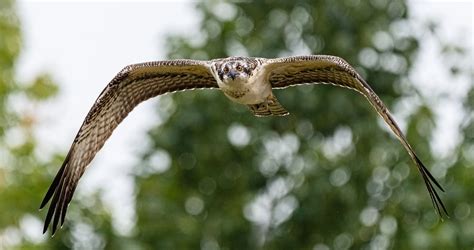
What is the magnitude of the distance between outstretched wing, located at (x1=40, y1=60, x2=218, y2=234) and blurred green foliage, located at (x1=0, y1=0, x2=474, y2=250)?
7428 millimetres

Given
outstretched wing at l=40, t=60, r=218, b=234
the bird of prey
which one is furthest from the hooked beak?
→ outstretched wing at l=40, t=60, r=218, b=234


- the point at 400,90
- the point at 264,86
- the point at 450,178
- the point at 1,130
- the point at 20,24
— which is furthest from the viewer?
the point at 20,24

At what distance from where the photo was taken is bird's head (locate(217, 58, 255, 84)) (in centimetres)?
1107

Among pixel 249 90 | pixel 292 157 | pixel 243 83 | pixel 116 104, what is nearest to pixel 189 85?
pixel 116 104

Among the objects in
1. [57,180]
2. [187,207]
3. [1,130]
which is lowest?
[1,130]

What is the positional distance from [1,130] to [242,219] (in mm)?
9975

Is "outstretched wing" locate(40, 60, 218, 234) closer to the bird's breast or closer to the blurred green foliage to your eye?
the bird's breast

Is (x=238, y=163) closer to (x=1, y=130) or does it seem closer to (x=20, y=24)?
(x=1, y=130)

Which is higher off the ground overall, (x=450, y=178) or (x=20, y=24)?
(x=450, y=178)

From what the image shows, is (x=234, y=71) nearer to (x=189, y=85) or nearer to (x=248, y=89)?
(x=248, y=89)

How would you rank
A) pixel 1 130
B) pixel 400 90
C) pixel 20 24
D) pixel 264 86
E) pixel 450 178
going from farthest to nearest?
pixel 20 24 → pixel 1 130 → pixel 400 90 → pixel 450 178 → pixel 264 86

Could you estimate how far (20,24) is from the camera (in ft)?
106

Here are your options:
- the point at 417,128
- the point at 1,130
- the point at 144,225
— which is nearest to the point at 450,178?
the point at 417,128

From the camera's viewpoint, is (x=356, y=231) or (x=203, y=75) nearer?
(x=203, y=75)
